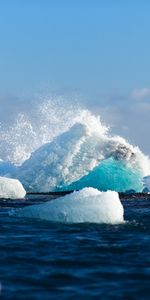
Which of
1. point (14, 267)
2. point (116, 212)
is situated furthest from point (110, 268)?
point (116, 212)

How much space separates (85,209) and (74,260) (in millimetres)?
6043

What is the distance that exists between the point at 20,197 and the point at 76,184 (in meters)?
7.31

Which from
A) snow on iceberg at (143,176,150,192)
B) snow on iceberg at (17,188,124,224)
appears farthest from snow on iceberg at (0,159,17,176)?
snow on iceberg at (17,188,124,224)

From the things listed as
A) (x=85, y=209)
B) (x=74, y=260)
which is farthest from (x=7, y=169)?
(x=74, y=260)

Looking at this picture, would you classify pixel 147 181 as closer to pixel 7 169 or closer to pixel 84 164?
pixel 84 164

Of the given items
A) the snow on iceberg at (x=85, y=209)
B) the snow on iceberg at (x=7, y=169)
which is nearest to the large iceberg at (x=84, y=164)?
the snow on iceberg at (x=7, y=169)

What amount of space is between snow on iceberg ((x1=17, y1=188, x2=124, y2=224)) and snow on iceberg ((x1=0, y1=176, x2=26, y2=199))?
13.1 m

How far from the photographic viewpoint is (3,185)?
32719 mm

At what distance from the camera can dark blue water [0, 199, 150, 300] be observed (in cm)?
1041

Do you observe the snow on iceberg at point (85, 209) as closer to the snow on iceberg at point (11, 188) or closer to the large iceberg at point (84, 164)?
the snow on iceberg at point (11, 188)

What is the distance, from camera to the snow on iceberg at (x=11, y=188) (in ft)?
106

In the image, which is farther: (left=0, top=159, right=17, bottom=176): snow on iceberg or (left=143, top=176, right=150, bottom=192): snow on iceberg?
(left=0, top=159, right=17, bottom=176): snow on iceberg

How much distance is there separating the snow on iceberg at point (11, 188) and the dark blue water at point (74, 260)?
1312 cm

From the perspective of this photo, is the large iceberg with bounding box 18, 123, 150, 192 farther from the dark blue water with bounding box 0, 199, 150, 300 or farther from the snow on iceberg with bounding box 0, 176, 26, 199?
the dark blue water with bounding box 0, 199, 150, 300
